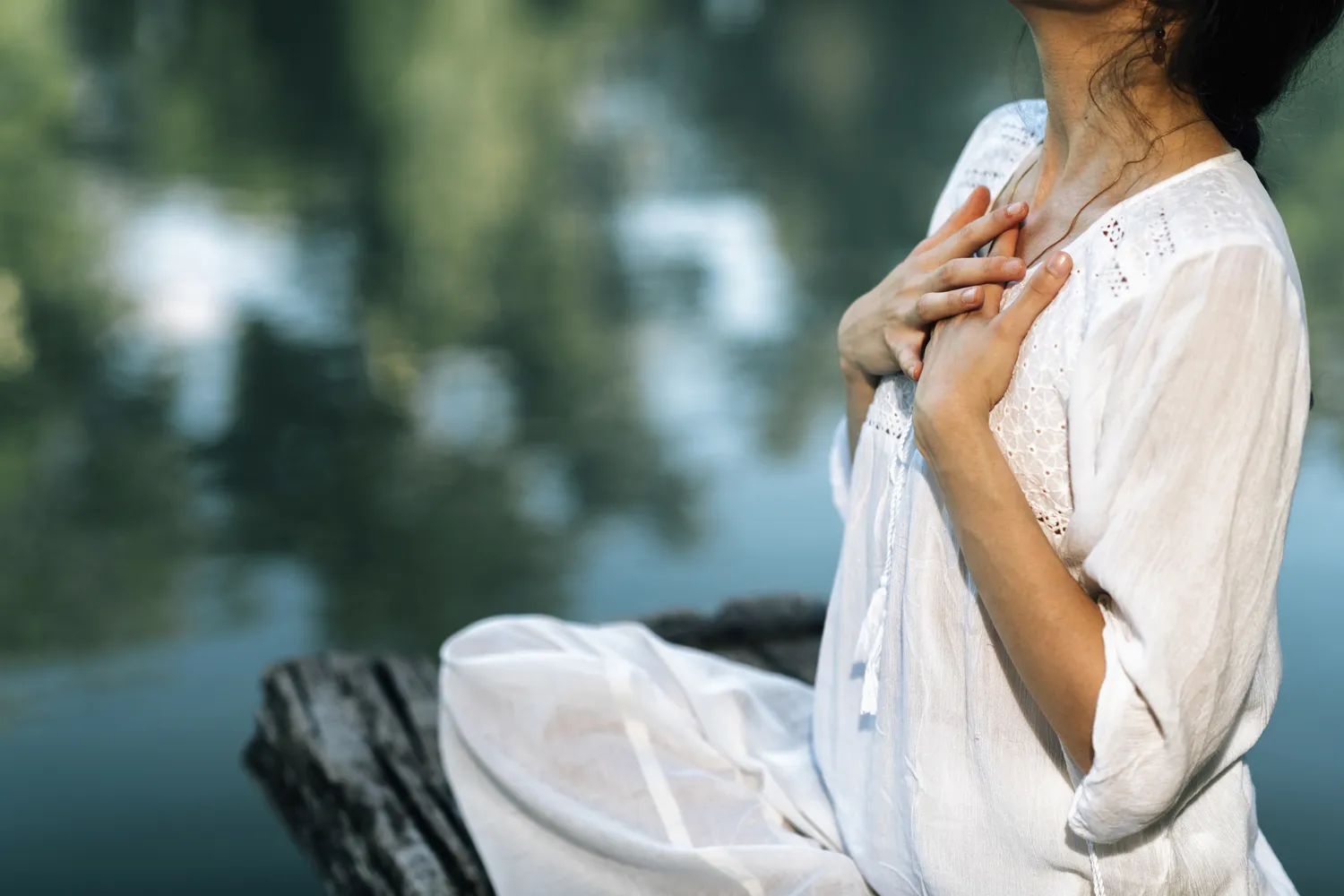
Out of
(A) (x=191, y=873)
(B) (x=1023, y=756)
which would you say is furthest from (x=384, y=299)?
(B) (x=1023, y=756)

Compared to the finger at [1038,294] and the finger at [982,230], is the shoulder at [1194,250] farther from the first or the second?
the finger at [982,230]

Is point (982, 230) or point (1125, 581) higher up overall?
point (982, 230)

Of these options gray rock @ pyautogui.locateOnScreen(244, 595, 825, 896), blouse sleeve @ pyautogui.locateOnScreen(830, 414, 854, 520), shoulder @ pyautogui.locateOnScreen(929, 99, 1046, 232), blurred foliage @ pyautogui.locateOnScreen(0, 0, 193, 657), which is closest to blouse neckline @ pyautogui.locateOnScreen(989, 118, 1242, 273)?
shoulder @ pyautogui.locateOnScreen(929, 99, 1046, 232)

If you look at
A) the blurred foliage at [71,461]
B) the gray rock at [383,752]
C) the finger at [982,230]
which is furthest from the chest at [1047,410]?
the blurred foliage at [71,461]

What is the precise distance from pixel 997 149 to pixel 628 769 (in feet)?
2.08

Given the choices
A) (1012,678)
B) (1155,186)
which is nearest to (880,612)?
(1012,678)

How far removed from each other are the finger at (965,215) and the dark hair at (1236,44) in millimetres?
201

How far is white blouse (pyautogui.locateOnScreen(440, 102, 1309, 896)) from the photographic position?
3.25ft

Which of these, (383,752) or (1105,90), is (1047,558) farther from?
(383,752)

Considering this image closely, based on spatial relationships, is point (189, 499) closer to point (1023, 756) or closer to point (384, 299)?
point (384, 299)

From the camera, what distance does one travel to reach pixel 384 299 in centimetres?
446

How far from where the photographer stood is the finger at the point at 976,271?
1.15m

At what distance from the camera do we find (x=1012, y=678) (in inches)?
45.3

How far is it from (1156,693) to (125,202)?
4852mm
